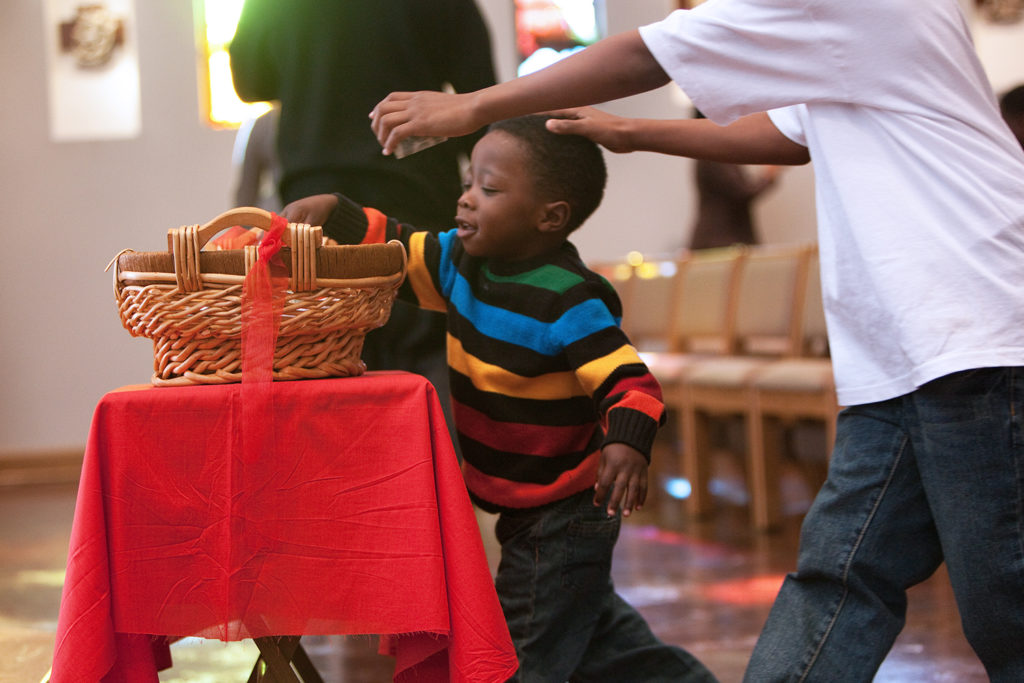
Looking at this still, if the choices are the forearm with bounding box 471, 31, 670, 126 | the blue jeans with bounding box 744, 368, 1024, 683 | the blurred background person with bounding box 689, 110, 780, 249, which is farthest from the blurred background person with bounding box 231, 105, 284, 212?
the blurred background person with bounding box 689, 110, 780, 249

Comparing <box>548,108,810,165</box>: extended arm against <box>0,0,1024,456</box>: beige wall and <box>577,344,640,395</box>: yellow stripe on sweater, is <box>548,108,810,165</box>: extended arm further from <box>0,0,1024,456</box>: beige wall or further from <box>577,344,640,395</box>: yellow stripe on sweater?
<box>0,0,1024,456</box>: beige wall

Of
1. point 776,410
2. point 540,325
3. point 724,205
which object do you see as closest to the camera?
point 540,325

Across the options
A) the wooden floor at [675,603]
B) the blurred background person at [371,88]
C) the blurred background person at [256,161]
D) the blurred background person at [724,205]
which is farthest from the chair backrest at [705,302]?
the blurred background person at [371,88]

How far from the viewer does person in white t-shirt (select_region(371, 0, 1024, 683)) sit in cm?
114

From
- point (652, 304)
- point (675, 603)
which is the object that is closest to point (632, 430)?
point (675, 603)

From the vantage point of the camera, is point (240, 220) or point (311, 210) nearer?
point (240, 220)

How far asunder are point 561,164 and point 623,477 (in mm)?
494

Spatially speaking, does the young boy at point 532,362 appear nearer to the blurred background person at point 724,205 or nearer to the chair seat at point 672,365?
the chair seat at point 672,365

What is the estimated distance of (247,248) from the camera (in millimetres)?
1146

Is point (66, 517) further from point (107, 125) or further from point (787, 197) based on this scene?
point (787, 197)

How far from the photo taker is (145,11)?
5.98 m

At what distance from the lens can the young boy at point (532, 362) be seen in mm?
1355

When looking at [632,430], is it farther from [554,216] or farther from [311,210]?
[311,210]

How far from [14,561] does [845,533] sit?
309 centimetres
